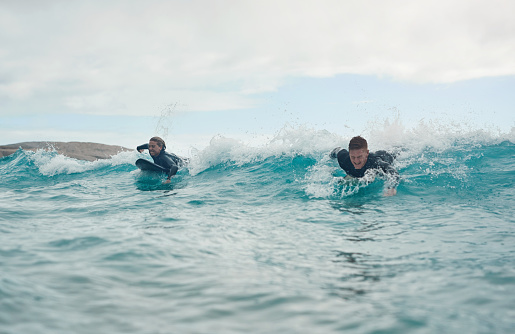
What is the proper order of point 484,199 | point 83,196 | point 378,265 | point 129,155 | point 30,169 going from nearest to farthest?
point 378,265
point 484,199
point 83,196
point 30,169
point 129,155

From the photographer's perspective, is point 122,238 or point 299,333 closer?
point 299,333

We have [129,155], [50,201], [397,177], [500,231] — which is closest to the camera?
[500,231]

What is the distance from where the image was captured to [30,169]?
16.0 meters

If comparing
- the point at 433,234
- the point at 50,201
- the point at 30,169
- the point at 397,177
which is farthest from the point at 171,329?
the point at 30,169

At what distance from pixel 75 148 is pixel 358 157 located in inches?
1010

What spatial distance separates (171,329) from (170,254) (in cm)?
174

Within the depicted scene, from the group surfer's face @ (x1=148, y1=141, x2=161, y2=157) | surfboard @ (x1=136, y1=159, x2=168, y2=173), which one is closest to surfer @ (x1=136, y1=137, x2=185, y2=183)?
surfer's face @ (x1=148, y1=141, x2=161, y2=157)

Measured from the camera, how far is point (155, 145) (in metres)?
11.5

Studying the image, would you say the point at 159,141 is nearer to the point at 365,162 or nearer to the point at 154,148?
the point at 154,148

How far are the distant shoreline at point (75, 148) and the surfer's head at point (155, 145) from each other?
17.1 m

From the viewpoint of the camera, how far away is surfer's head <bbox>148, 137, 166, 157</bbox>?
11453 mm

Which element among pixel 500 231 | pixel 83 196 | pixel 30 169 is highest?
pixel 30 169

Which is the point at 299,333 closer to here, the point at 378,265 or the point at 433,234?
the point at 378,265

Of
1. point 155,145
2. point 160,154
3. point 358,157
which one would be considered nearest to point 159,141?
point 155,145
